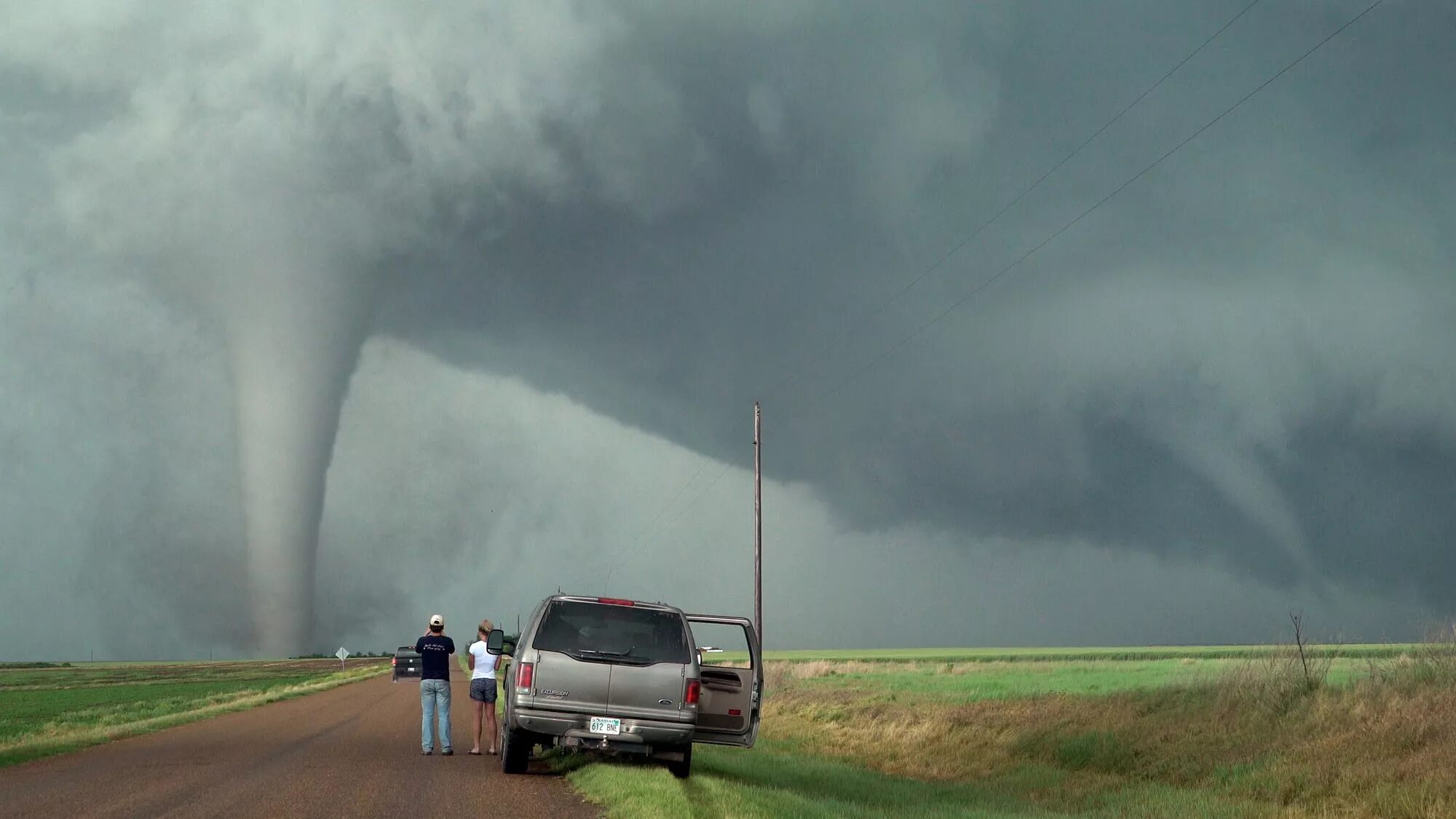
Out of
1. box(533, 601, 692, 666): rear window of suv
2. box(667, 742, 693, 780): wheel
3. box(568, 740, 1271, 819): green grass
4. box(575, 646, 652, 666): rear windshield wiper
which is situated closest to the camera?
box(568, 740, 1271, 819): green grass

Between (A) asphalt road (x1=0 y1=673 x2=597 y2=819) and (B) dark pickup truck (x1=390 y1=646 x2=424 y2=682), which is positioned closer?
(A) asphalt road (x1=0 y1=673 x2=597 y2=819)

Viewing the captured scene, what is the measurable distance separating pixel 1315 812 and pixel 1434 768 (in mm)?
1704

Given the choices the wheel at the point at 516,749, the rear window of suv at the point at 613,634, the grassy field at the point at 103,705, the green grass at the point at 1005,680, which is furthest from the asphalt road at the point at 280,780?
the green grass at the point at 1005,680

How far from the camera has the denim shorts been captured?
1856 centimetres

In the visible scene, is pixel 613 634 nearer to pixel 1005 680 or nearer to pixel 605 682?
pixel 605 682

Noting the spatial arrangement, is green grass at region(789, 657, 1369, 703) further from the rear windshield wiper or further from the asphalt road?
the asphalt road

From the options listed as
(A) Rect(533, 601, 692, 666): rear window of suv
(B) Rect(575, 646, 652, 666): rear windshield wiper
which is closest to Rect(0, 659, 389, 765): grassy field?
(A) Rect(533, 601, 692, 666): rear window of suv

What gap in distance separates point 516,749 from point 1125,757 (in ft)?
44.2

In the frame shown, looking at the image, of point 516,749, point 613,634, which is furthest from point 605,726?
point 516,749

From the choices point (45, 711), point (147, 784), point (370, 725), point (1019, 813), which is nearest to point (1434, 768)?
point (1019, 813)

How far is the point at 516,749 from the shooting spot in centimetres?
1570

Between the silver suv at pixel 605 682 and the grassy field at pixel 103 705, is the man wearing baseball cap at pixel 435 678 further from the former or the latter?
the grassy field at pixel 103 705

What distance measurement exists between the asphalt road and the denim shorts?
998 millimetres

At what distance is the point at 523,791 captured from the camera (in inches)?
546
